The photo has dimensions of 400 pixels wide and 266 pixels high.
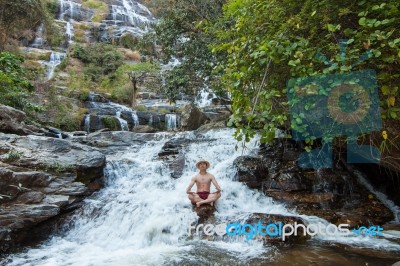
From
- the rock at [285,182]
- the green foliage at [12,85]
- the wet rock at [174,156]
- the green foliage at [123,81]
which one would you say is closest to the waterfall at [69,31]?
the green foliage at [123,81]

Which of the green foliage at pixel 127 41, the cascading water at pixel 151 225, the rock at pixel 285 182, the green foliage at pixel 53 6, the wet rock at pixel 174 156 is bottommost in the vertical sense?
the cascading water at pixel 151 225

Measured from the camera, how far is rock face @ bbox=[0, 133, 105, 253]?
17.0ft

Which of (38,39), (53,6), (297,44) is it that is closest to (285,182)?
(297,44)

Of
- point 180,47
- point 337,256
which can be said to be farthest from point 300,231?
point 180,47

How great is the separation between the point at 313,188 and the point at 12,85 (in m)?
9.80

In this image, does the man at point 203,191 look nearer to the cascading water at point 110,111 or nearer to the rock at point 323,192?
the rock at point 323,192

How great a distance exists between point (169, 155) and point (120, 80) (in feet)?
40.8

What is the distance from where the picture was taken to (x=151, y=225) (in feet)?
18.1

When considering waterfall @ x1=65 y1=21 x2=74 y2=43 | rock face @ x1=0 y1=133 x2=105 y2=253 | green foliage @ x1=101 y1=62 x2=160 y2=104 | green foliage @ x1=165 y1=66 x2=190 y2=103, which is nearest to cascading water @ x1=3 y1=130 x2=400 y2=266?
rock face @ x1=0 y1=133 x2=105 y2=253

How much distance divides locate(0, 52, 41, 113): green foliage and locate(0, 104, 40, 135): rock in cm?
115

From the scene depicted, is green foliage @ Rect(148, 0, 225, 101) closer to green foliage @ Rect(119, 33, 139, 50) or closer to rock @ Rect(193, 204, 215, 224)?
rock @ Rect(193, 204, 215, 224)

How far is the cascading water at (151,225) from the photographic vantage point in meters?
4.50

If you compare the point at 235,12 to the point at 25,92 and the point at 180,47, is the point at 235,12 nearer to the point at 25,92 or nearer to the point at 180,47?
the point at 180,47

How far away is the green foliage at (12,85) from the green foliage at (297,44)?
29.4 feet
